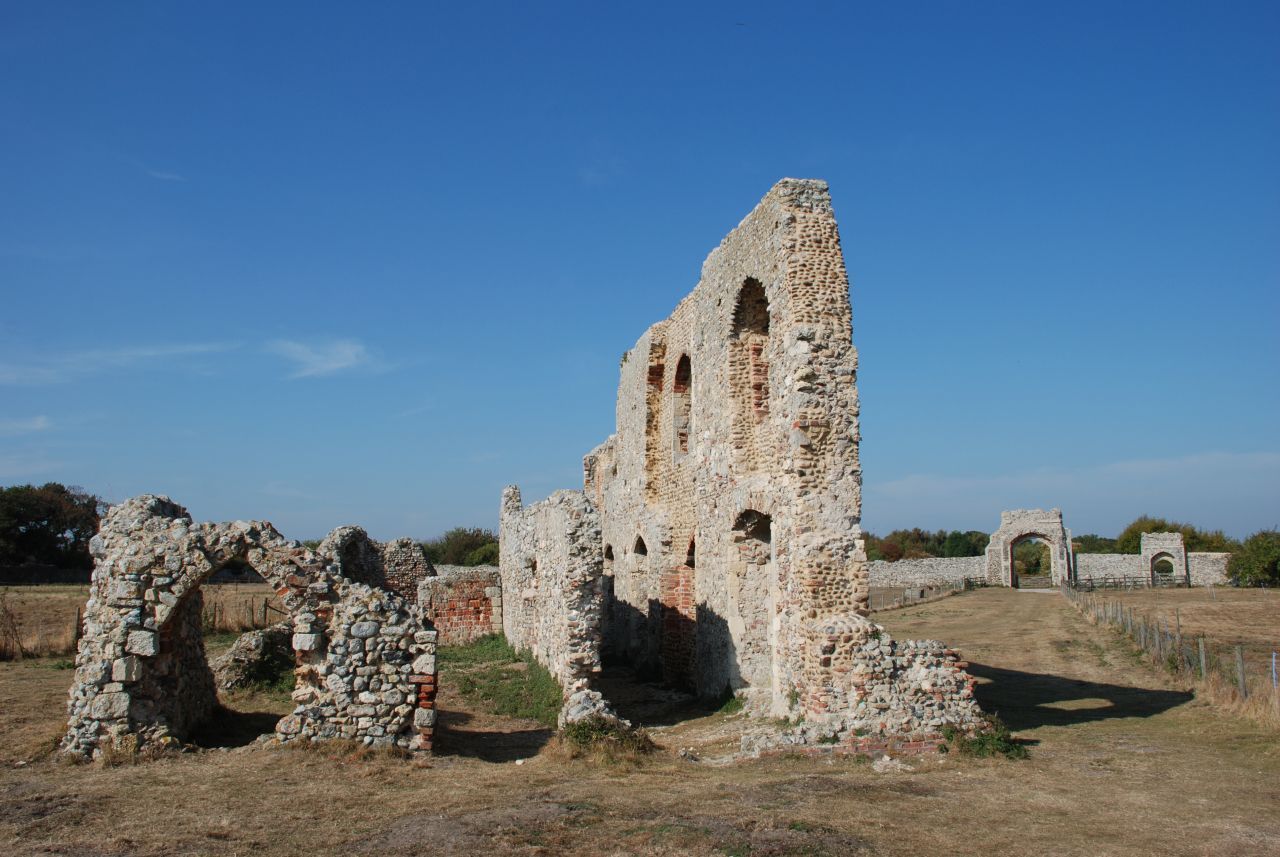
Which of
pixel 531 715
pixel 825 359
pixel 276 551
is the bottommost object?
pixel 531 715

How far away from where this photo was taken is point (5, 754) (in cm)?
924

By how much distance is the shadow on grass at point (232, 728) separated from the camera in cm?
1045

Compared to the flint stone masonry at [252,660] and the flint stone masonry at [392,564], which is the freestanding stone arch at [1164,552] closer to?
the flint stone masonry at [392,564]

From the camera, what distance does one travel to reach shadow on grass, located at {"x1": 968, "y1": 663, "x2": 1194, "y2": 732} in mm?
12430

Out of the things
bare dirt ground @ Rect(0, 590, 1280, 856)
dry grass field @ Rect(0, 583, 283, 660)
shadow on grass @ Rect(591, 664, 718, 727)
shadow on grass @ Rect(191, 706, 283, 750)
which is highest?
dry grass field @ Rect(0, 583, 283, 660)

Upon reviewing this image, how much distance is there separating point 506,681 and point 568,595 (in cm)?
362

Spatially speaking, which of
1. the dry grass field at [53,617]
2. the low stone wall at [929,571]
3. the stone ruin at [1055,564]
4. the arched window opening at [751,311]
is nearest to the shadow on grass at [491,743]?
the arched window opening at [751,311]

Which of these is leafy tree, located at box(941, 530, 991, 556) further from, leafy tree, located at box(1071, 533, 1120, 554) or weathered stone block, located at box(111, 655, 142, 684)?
weathered stone block, located at box(111, 655, 142, 684)

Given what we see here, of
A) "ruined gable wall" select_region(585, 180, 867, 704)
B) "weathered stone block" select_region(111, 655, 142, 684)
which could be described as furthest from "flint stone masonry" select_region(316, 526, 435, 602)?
"weathered stone block" select_region(111, 655, 142, 684)

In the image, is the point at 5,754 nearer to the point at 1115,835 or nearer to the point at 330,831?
the point at 330,831

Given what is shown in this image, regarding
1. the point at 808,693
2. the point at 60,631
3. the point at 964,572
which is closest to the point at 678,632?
the point at 808,693

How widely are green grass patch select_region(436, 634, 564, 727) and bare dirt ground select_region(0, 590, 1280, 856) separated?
0.90 metres

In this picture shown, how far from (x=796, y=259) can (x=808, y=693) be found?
18.0 ft

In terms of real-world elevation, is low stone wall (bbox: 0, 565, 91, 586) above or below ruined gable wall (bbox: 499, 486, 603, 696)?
below
